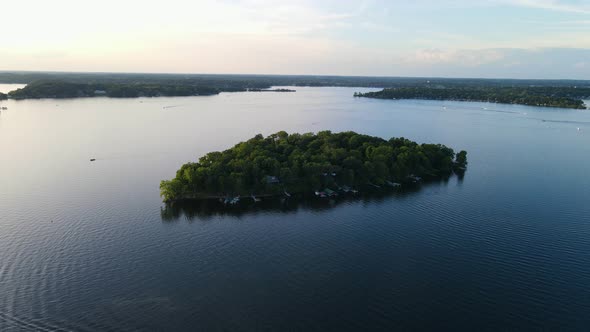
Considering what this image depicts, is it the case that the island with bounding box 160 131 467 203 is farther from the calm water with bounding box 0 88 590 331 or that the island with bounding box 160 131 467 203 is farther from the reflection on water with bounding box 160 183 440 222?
the calm water with bounding box 0 88 590 331

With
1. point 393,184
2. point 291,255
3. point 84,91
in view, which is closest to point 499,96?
point 393,184

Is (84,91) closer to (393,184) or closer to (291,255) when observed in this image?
(393,184)

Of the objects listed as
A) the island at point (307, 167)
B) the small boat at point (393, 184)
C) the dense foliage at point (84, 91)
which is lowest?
the small boat at point (393, 184)

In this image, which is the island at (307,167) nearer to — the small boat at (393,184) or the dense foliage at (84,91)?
the small boat at (393,184)

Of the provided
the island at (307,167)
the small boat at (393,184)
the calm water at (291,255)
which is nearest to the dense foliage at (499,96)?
the calm water at (291,255)

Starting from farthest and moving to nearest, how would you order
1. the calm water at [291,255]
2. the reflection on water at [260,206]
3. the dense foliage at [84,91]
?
the dense foliage at [84,91]
the reflection on water at [260,206]
the calm water at [291,255]
